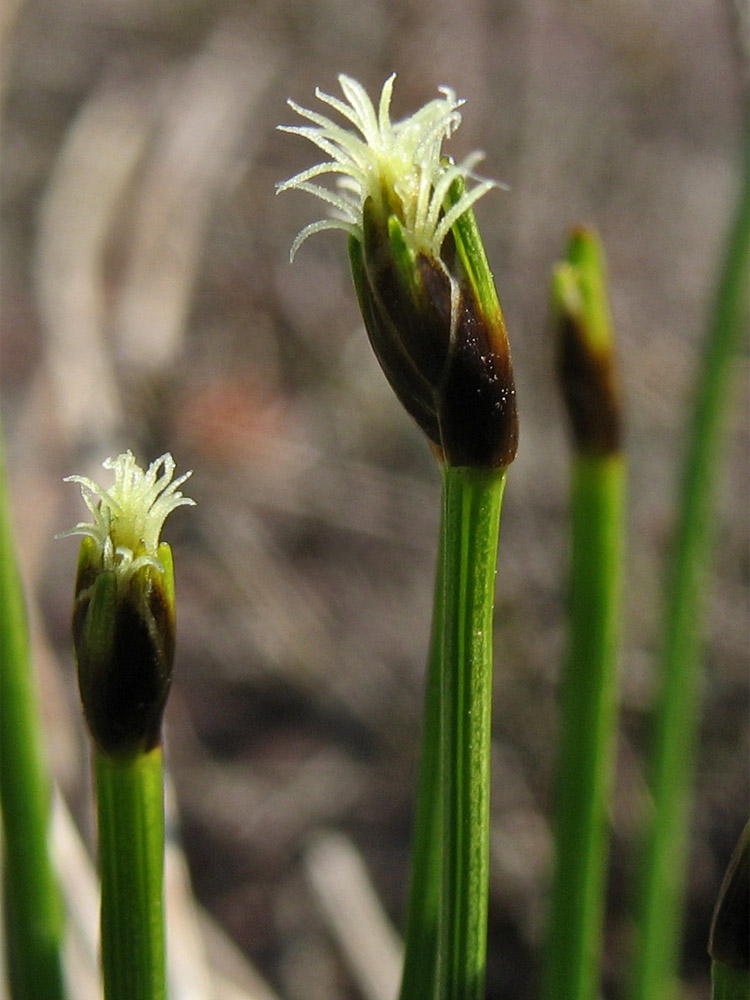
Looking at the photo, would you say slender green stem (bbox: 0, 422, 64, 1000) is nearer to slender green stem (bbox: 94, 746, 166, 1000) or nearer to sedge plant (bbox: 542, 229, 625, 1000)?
slender green stem (bbox: 94, 746, 166, 1000)

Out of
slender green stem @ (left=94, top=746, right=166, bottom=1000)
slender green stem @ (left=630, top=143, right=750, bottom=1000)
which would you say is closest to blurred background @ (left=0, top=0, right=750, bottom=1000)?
slender green stem @ (left=630, top=143, right=750, bottom=1000)

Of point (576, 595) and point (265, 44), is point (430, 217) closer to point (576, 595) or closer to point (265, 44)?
point (576, 595)

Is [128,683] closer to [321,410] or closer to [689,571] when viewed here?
[689,571]

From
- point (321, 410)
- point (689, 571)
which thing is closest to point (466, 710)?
point (689, 571)

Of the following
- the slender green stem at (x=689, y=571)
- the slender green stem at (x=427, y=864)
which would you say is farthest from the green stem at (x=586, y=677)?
the slender green stem at (x=689, y=571)

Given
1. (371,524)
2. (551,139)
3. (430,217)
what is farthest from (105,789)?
(551,139)
